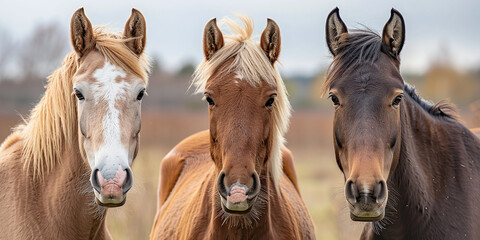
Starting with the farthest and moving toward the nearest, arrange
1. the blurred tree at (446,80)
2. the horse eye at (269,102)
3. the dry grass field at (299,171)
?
the blurred tree at (446,80) < the dry grass field at (299,171) < the horse eye at (269,102)

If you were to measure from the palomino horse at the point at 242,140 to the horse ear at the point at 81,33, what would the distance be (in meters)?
0.90

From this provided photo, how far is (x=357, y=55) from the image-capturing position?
4098mm

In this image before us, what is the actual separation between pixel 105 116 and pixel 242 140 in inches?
39.3

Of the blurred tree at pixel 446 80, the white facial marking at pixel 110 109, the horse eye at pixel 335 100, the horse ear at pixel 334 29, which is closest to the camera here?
the white facial marking at pixel 110 109

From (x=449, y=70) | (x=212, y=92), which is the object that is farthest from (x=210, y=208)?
(x=449, y=70)

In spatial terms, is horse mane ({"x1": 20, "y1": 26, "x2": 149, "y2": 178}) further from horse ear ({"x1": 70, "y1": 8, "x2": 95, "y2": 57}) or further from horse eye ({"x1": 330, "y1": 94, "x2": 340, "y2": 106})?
horse eye ({"x1": 330, "y1": 94, "x2": 340, "y2": 106})

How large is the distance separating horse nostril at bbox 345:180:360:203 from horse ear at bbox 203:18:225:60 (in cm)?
160

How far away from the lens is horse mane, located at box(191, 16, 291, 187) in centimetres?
421

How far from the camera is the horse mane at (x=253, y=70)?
4207 mm

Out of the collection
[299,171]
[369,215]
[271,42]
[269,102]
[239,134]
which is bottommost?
[369,215]

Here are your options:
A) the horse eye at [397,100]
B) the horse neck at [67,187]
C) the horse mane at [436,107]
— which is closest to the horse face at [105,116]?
the horse neck at [67,187]

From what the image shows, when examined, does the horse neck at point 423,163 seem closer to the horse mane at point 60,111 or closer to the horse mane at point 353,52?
the horse mane at point 353,52

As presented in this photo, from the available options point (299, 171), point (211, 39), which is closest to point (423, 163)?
point (211, 39)

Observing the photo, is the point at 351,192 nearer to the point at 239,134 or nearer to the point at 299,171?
the point at 239,134
